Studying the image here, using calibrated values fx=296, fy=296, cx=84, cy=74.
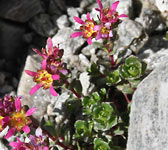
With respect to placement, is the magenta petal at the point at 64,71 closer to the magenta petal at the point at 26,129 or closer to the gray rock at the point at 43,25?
the magenta petal at the point at 26,129

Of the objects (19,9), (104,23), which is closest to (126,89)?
(104,23)

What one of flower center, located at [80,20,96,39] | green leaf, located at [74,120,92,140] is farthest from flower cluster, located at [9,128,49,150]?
flower center, located at [80,20,96,39]

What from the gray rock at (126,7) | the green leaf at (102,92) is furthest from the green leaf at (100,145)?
the gray rock at (126,7)

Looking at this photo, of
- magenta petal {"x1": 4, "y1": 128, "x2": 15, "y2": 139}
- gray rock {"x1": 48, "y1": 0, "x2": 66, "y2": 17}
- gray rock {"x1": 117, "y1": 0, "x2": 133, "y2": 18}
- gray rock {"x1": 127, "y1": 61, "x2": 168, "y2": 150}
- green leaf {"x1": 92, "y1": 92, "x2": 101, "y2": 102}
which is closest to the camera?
gray rock {"x1": 127, "y1": 61, "x2": 168, "y2": 150}

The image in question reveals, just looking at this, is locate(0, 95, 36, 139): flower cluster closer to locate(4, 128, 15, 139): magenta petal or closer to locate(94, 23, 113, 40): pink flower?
locate(4, 128, 15, 139): magenta petal

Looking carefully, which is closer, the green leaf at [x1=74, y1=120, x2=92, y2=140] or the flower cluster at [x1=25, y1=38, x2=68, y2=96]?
the flower cluster at [x1=25, y1=38, x2=68, y2=96]
